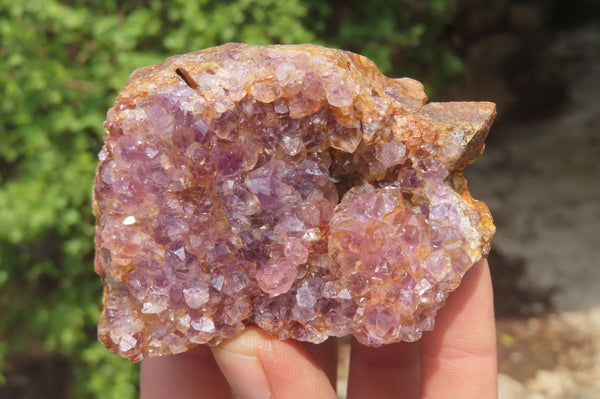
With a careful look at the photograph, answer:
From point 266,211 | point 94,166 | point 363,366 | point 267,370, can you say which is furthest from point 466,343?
point 94,166

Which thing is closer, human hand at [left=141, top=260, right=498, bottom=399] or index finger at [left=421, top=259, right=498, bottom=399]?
human hand at [left=141, top=260, right=498, bottom=399]

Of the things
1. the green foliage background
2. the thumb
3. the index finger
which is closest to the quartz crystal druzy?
the thumb

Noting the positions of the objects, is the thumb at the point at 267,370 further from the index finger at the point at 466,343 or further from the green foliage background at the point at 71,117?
the green foliage background at the point at 71,117

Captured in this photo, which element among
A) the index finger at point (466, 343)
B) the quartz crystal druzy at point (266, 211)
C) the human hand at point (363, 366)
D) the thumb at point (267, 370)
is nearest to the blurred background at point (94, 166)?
the human hand at point (363, 366)

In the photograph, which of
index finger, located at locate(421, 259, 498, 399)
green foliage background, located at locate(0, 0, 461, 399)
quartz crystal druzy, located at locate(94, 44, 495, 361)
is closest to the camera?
quartz crystal druzy, located at locate(94, 44, 495, 361)

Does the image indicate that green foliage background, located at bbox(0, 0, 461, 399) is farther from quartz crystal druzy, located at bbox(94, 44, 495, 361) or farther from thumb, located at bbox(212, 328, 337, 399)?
thumb, located at bbox(212, 328, 337, 399)

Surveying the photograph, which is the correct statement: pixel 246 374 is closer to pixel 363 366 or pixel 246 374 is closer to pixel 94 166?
pixel 363 366

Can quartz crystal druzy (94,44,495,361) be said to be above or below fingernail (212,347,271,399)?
above

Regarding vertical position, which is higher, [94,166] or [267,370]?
[94,166]
